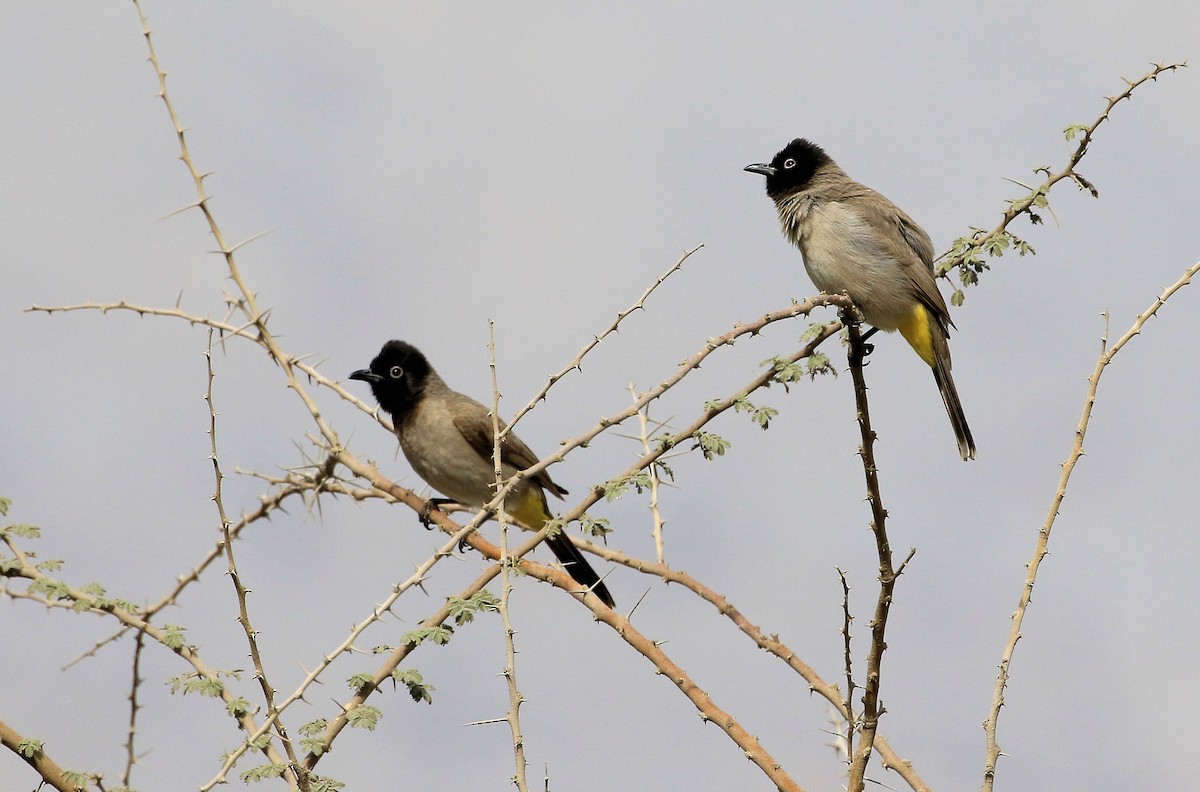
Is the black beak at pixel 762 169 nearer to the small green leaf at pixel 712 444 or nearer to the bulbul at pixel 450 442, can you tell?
the bulbul at pixel 450 442

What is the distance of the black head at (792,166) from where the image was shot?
705cm

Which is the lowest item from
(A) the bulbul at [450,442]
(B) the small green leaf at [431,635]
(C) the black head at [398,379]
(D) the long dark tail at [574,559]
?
(B) the small green leaf at [431,635]

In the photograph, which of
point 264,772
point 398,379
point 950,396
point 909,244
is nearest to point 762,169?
point 909,244

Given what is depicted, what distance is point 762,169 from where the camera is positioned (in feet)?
23.4

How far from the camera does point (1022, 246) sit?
13.6 ft

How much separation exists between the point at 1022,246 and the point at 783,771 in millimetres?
2000

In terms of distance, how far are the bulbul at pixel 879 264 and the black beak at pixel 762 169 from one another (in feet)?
1.51

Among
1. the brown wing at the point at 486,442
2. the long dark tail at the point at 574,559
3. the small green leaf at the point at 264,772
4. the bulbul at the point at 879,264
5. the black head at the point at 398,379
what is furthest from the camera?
the black head at the point at 398,379

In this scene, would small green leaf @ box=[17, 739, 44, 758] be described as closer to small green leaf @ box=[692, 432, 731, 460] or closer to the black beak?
small green leaf @ box=[692, 432, 731, 460]

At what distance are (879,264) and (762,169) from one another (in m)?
1.18

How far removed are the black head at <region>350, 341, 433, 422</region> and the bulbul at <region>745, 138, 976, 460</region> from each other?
7.36ft

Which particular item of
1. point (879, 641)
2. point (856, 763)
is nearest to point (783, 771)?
point (856, 763)

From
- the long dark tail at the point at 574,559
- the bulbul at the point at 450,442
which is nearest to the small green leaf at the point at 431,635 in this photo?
the long dark tail at the point at 574,559

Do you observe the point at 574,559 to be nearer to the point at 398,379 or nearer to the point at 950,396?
the point at 398,379
